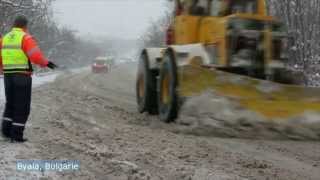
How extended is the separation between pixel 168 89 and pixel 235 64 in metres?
1.33

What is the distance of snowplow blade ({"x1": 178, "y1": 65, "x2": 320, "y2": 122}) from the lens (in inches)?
377

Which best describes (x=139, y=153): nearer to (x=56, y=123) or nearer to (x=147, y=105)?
(x=56, y=123)

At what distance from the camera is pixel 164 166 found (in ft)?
22.7

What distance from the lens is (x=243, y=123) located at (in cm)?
957

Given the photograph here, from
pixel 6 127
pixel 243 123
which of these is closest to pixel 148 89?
pixel 243 123

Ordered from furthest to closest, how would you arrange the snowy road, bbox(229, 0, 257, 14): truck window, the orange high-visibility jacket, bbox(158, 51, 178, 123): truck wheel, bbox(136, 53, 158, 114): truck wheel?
bbox(136, 53, 158, 114): truck wheel
bbox(229, 0, 257, 14): truck window
bbox(158, 51, 178, 123): truck wheel
the orange high-visibility jacket
the snowy road

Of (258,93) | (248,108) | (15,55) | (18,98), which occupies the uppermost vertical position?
(15,55)

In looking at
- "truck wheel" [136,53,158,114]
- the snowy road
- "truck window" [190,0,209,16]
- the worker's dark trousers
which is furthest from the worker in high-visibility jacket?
"truck wheel" [136,53,158,114]

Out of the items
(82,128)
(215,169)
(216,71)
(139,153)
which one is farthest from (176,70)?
(215,169)

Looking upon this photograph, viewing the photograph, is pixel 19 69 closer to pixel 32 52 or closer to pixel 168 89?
pixel 32 52

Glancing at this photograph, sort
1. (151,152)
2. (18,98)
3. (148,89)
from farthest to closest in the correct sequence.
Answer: (148,89) < (18,98) < (151,152)

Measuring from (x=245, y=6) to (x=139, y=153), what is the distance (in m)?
4.67

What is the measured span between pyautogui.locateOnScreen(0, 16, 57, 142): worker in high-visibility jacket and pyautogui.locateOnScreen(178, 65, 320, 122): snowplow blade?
2738 millimetres

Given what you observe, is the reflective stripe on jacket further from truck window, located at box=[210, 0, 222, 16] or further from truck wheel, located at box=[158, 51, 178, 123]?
truck window, located at box=[210, 0, 222, 16]
